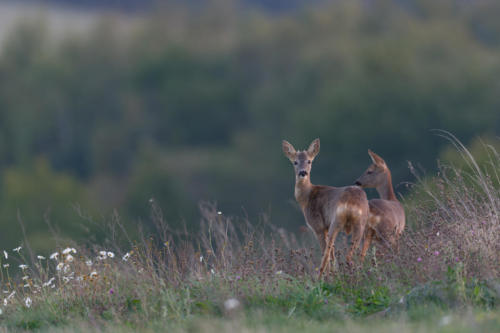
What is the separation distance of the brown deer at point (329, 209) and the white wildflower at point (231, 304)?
1224 millimetres

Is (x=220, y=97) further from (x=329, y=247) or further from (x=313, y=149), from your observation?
(x=329, y=247)

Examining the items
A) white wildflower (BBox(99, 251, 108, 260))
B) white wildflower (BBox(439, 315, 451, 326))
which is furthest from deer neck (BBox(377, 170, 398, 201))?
white wildflower (BBox(439, 315, 451, 326))

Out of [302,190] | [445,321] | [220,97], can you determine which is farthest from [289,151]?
[220,97]

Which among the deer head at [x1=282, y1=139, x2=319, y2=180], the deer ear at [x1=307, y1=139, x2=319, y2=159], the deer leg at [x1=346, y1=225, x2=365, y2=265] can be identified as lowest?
the deer leg at [x1=346, y1=225, x2=365, y2=265]

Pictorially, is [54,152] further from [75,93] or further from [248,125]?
[248,125]

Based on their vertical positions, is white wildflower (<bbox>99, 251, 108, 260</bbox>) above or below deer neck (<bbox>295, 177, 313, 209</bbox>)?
below

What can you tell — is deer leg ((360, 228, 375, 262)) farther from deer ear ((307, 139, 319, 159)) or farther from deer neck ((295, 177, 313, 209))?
deer ear ((307, 139, 319, 159))

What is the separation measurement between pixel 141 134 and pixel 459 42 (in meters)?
28.1

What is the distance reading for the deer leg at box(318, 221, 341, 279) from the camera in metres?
8.34

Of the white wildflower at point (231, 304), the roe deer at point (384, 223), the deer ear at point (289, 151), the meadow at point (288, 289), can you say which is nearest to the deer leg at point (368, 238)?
the roe deer at point (384, 223)

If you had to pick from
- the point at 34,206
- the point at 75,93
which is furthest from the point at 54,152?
the point at 34,206

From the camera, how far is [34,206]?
177 feet

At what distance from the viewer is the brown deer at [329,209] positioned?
8.63m

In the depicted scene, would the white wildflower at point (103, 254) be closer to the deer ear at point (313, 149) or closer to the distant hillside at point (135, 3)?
the deer ear at point (313, 149)
